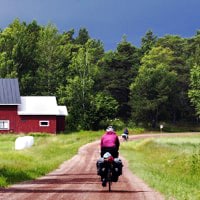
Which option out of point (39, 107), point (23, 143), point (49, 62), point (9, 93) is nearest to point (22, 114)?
point (39, 107)

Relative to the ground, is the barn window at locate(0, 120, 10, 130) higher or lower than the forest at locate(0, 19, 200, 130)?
lower

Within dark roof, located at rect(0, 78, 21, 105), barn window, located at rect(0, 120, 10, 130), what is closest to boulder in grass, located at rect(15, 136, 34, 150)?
barn window, located at rect(0, 120, 10, 130)

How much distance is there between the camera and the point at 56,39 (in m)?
96.8

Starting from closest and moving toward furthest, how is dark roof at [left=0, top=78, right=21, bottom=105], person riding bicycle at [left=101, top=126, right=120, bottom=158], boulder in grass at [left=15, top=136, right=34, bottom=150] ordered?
person riding bicycle at [left=101, top=126, right=120, bottom=158], boulder in grass at [left=15, top=136, right=34, bottom=150], dark roof at [left=0, top=78, right=21, bottom=105]

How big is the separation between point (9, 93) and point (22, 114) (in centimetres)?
388

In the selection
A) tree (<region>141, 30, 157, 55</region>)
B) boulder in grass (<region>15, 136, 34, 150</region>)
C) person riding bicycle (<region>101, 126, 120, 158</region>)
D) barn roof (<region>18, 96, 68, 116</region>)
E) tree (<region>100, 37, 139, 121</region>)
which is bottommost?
boulder in grass (<region>15, 136, 34, 150</region>)

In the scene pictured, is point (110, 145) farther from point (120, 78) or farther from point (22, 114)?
point (120, 78)

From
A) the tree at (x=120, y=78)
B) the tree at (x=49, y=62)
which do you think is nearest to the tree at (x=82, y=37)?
the tree at (x=120, y=78)

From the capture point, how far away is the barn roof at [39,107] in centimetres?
7156

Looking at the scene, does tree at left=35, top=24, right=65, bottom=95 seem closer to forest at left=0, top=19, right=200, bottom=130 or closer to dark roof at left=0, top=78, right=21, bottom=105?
forest at left=0, top=19, right=200, bottom=130

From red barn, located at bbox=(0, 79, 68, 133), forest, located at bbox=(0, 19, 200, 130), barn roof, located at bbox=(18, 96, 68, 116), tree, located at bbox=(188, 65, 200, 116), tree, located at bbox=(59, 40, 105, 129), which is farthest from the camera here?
tree, located at bbox=(188, 65, 200, 116)

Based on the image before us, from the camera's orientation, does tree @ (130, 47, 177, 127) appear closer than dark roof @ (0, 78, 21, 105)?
No

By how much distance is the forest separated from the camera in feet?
267

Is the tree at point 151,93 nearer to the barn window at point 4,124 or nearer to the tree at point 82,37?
the barn window at point 4,124
